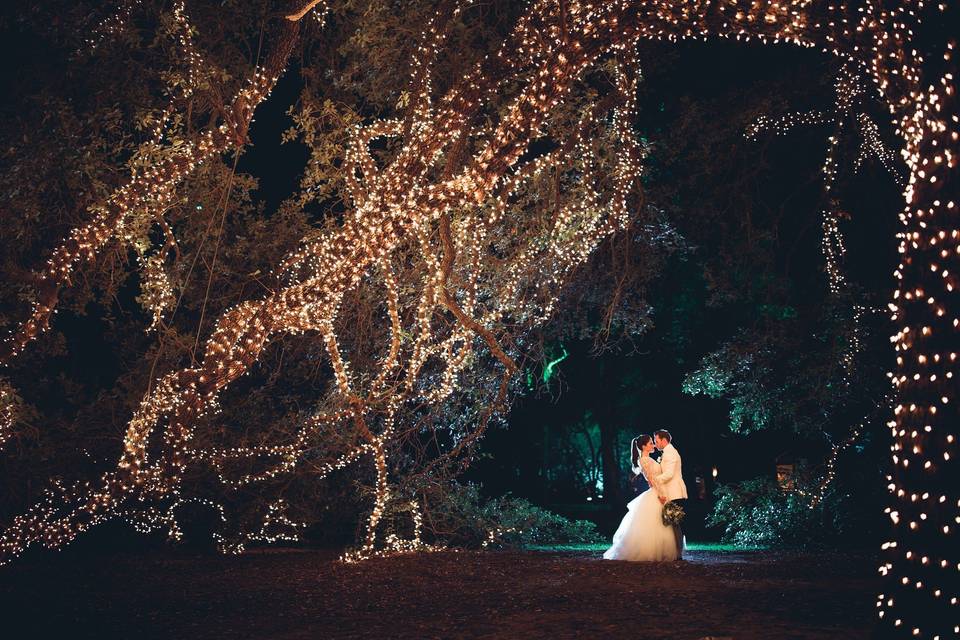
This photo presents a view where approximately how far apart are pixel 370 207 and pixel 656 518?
4.60m

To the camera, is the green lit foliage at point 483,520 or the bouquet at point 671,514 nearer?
the bouquet at point 671,514

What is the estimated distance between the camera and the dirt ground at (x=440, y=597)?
5758 millimetres

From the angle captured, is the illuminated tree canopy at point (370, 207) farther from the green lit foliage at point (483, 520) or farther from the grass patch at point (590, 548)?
the grass patch at point (590, 548)

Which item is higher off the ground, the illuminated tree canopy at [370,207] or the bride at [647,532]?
the illuminated tree canopy at [370,207]

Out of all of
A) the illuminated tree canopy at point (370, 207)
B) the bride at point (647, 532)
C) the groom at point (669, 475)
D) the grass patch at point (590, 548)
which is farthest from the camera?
the grass patch at point (590, 548)

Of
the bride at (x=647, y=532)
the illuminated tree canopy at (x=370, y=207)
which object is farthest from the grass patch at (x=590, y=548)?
the illuminated tree canopy at (x=370, y=207)

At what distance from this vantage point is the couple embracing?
1023cm

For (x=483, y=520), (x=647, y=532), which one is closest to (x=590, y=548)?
(x=483, y=520)

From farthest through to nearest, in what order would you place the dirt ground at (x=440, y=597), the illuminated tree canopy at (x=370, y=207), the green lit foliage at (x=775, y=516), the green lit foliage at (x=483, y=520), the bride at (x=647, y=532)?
1. the green lit foliage at (x=775, y=516)
2. the green lit foliage at (x=483, y=520)
3. the bride at (x=647, y=532)
4. the illuminated tree canopy at (x=370, y=207)
5. the dirt ground at (x=440, y=597)

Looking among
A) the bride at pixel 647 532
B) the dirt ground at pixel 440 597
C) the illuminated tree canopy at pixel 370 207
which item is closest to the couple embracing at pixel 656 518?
the bride at pixel 647 532

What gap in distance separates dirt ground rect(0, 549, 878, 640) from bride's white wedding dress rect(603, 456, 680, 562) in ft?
1.06

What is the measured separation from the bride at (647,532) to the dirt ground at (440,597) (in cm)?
33

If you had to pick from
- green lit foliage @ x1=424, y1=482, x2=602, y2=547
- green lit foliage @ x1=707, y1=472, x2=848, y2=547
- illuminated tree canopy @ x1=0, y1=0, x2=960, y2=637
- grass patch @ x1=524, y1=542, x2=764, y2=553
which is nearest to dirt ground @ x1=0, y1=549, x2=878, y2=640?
illuminated tree canopy @ x1=0, y1=0, x2=960, y2=637

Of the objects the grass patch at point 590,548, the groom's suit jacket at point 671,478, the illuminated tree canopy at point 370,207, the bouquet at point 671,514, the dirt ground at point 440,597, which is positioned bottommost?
the grass patch at point 590,548
